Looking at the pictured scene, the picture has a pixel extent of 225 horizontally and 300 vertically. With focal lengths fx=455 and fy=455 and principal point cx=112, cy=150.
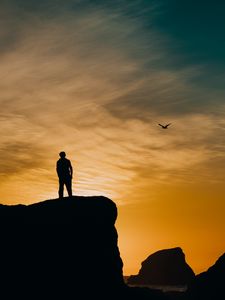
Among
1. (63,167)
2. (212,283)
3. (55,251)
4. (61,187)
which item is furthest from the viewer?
(212,283)

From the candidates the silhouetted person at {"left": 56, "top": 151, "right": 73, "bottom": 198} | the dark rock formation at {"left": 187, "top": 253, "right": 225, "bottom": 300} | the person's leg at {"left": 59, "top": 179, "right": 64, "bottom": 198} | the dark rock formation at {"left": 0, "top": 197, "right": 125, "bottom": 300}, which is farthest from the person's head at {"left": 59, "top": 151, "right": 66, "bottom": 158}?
the dark rock formation at {"left": 187, "top": 253, "right": 225, "bottom": 300}

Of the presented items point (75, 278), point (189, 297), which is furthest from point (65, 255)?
point (189, 297)

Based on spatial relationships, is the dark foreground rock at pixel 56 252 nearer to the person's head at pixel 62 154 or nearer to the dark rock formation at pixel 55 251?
the dark rock formation at pixel 55 251

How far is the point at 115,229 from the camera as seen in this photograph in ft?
107

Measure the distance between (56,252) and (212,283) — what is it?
40.5m

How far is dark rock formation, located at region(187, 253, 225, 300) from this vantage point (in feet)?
200

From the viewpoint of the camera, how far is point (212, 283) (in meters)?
62.8

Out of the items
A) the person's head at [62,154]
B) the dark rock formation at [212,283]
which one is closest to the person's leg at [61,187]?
the person's head at [62,154]

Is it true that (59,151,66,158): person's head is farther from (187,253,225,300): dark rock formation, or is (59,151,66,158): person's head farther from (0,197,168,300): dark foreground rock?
(187,253,225,300): dark rock formation

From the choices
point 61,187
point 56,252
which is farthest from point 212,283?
point 61,187

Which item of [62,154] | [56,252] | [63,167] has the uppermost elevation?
[62,154]

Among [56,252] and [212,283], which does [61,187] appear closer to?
[56,252]

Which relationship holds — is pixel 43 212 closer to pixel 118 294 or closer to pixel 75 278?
pixel 75 278

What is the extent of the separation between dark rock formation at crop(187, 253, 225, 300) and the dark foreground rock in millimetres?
34218
